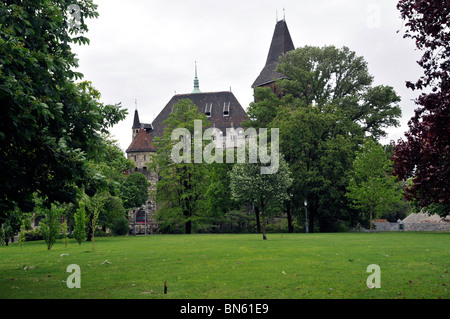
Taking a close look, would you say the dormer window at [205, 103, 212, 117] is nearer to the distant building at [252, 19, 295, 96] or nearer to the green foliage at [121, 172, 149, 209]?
the distant building at [252, 19, 295, 96]

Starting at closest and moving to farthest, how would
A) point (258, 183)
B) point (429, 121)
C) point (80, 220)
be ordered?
point (429, 121) → point (80, 220) → point (258, 183)

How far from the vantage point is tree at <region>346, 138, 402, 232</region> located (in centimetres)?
3966

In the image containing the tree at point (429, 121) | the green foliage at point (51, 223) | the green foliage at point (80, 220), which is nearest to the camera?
the tree at point (429, 121)

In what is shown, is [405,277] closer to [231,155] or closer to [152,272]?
[152,272]

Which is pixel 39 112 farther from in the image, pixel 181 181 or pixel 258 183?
pixel 181 181

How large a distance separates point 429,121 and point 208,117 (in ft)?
254

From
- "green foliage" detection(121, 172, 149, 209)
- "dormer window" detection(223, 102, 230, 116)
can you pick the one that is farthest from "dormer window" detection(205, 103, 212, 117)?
"green foliage" detection(121, 172, 149, 209)

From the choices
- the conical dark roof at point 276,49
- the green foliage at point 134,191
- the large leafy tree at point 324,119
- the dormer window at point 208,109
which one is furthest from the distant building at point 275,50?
the green foliage at point 134,191

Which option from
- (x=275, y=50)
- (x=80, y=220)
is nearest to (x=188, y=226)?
(x=80, y=220)

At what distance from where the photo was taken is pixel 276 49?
7575 centimetres

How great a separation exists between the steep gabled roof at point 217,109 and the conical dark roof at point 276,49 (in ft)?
34.2

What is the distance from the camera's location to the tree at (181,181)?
4762 centimetres

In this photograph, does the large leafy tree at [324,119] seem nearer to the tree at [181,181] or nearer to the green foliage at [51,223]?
the tree at [181,181]

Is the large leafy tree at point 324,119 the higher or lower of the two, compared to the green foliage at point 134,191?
higher
